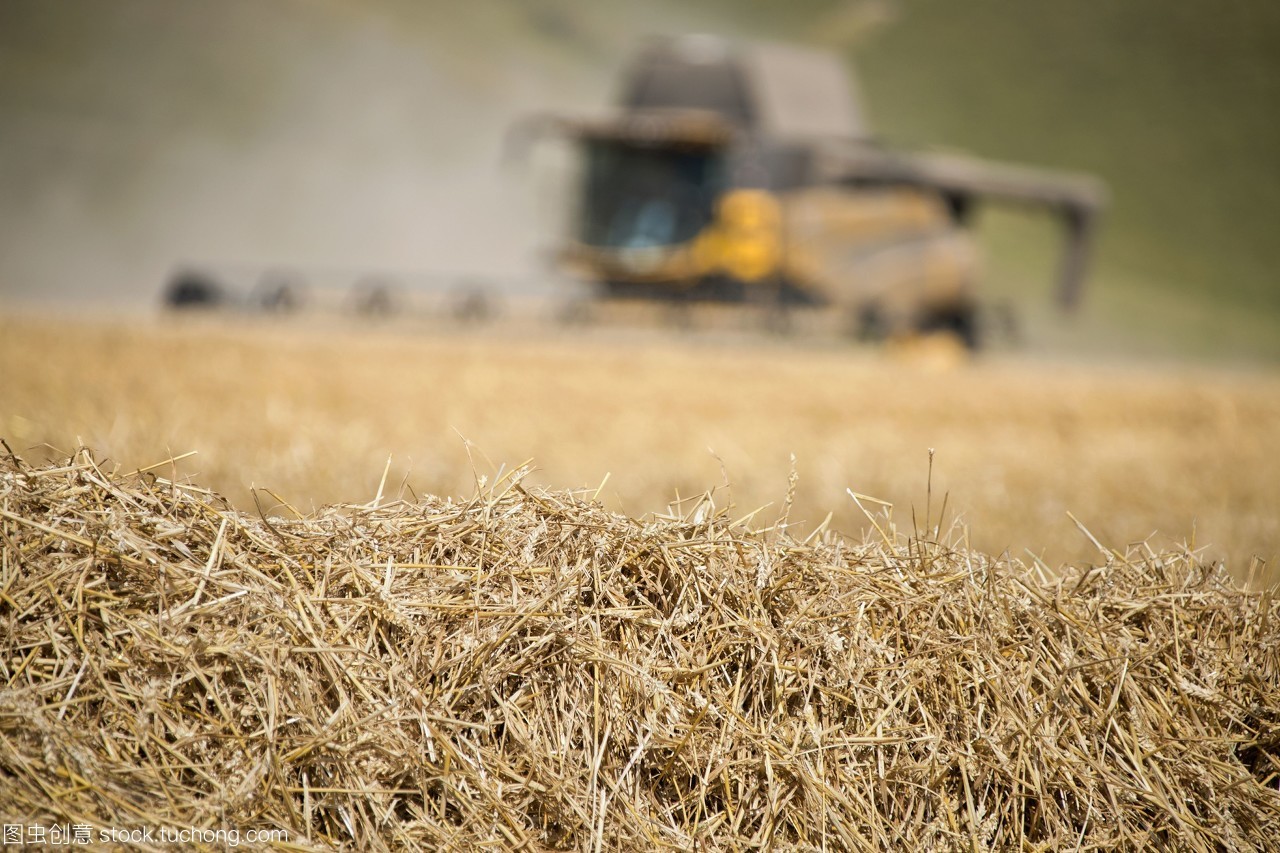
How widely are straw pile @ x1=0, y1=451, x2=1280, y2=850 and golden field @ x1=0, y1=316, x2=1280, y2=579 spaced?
0.58 feet

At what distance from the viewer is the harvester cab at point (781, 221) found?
16.0 metres

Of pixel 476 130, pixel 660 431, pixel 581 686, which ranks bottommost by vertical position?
pixel 660 431

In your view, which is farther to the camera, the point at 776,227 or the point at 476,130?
the point at 476,130

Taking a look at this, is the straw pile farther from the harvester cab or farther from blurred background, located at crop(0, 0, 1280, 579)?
the harvester cab

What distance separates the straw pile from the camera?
1.65 m

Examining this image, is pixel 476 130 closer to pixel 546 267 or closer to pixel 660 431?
pixel 546 267

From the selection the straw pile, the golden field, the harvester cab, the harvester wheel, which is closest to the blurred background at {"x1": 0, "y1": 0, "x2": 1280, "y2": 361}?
the harvester wheel

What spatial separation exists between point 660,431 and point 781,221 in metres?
11.0

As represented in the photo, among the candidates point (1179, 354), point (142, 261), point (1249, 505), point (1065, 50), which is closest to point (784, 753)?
point (1249, 505)

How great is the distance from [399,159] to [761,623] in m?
93.2

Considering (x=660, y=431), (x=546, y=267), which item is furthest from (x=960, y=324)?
(x=660, y=431)

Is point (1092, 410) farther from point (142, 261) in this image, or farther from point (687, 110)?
point (142, 261)

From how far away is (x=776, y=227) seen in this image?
16125 millimetres

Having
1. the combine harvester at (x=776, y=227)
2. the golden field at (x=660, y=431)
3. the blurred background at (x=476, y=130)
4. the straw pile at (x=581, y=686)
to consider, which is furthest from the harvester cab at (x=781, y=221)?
the blurred background at (x=476, y=130)
